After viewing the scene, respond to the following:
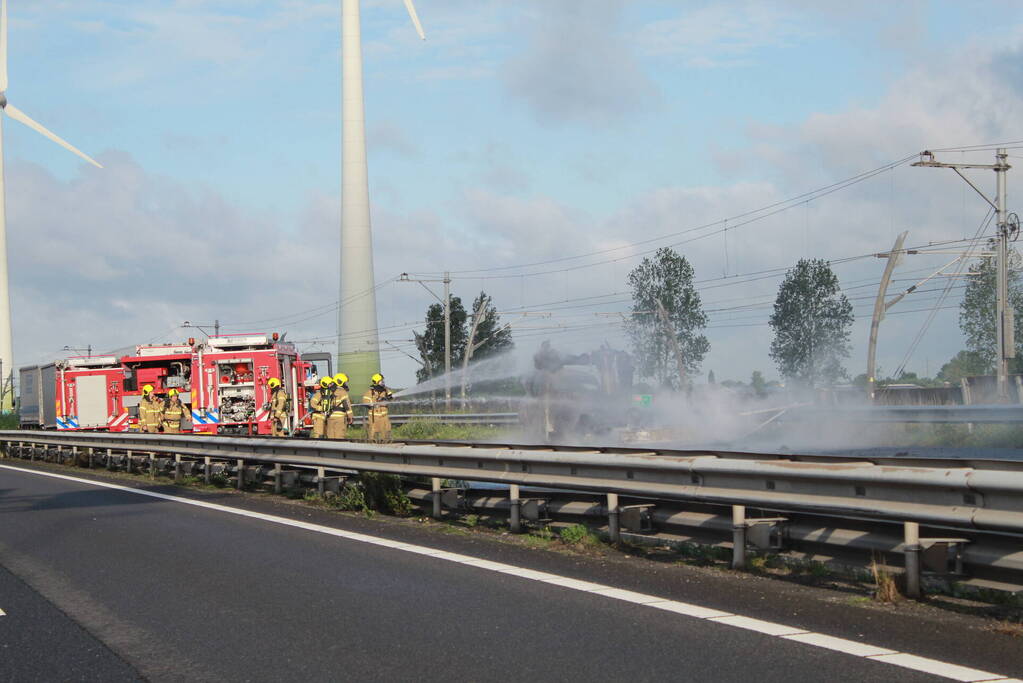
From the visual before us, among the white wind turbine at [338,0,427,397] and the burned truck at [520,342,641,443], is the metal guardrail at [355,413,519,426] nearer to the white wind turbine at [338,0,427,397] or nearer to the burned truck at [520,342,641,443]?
the burned truck at [520,342,641,443]

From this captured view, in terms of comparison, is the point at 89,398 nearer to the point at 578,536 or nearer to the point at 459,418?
the point at 459,418

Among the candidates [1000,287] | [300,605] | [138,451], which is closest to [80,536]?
[300,605]

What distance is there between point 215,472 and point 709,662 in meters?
13.5

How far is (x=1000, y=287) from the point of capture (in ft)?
113

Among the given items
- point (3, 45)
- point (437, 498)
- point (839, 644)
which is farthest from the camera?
point (3, 45)

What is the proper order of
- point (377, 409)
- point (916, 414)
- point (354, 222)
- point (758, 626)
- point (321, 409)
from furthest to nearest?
point (354, 222) → point (916, 414) → point (321, 409) → point (377, 409) → point (758, 626)

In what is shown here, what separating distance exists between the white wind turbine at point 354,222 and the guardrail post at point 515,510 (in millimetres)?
41436

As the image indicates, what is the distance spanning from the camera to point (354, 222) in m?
51.8

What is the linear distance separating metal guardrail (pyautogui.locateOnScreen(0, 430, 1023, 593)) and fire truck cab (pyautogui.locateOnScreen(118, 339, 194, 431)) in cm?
1545

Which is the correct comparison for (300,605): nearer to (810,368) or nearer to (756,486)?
(756,486)

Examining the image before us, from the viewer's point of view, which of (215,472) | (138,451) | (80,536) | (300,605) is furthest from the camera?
(138,451)

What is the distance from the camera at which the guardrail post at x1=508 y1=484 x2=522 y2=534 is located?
1086 cm

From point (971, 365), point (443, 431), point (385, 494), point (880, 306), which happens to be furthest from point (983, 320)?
point (385, 494)

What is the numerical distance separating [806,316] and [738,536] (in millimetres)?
80829
